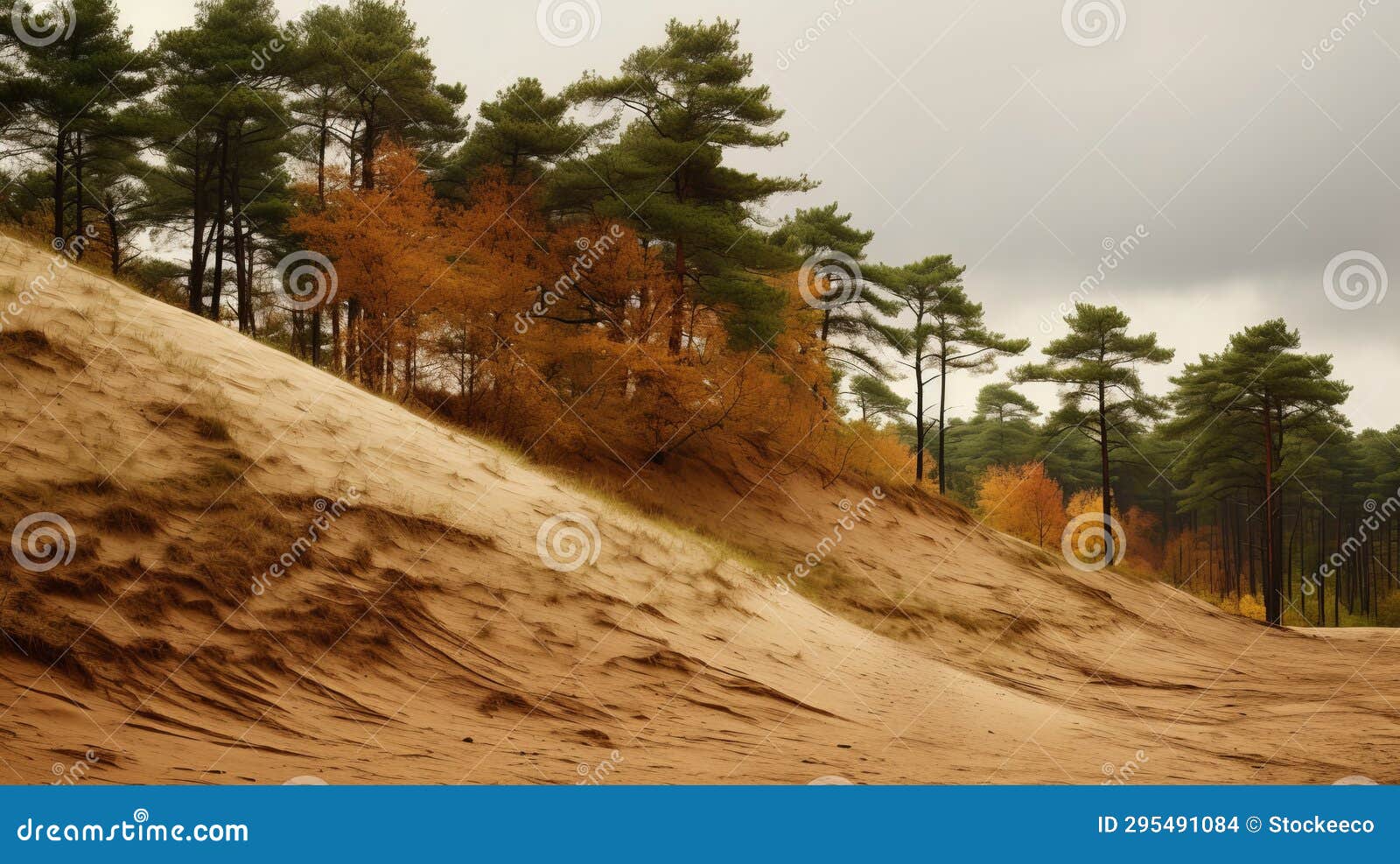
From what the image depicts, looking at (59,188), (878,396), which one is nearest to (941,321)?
(878,396)

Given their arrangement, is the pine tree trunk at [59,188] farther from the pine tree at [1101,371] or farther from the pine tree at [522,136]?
the pine tree at [1101,371]

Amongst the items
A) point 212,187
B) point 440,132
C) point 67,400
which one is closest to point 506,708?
point 67,400

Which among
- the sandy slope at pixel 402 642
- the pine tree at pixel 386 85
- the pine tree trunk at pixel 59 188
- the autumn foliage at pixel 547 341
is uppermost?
the pine tree at pixel 386 85

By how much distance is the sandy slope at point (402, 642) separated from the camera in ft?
26.6

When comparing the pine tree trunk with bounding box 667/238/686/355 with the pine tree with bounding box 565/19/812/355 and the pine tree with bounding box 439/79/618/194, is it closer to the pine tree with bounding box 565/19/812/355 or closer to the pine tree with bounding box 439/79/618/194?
the pine tree with bounding box 565/19/812/355

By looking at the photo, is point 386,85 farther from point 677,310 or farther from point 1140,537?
point 1140,537

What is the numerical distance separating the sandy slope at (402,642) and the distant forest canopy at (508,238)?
8.33 m

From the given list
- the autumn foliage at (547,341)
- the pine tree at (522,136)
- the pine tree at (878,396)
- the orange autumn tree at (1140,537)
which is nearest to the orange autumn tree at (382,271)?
the autumn foliage at (547,341)

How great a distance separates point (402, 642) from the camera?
407 inches

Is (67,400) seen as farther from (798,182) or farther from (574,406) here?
(798,182)

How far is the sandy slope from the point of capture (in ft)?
26.6

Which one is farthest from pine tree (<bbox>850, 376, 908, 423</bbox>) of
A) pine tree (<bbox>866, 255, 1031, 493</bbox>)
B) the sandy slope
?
the sandy slope

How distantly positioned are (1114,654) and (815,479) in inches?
445

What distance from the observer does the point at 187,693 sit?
8.28 meters
